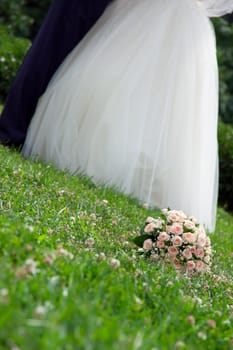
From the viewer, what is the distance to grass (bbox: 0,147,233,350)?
1.77m

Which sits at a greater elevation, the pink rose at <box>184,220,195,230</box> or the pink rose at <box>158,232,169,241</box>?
the pink rose at <box>184,220,195,230</box>

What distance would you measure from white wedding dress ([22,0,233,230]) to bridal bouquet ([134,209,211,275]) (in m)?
1.99

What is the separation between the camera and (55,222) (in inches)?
148

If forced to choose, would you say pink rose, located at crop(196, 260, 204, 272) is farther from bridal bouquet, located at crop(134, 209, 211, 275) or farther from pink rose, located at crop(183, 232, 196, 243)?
pink rose, located at crop(183, 232, 196, 243)

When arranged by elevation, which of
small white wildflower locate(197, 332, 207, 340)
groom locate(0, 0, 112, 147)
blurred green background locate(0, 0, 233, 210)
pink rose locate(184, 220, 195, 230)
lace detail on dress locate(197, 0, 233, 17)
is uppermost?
lace detail on dress locate(197, 0, 233, 17)

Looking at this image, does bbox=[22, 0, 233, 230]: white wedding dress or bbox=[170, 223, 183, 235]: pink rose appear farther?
bbox=[22, 0, 233, 230]: white wedding dress

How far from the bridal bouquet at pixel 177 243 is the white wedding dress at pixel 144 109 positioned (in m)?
1.99

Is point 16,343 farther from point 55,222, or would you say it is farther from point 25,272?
point 55,222

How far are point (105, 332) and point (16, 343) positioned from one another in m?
0.23

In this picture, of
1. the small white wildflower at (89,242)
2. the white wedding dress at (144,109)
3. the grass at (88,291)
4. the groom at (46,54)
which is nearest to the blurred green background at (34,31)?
the groom at (46,54)

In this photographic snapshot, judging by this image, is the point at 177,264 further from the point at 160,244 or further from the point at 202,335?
the point at 202,335

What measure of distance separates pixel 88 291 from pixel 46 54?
441cm

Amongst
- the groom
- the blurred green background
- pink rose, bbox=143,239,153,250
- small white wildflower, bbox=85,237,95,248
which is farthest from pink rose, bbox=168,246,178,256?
the blurred green background

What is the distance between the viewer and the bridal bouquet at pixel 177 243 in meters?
3.84
